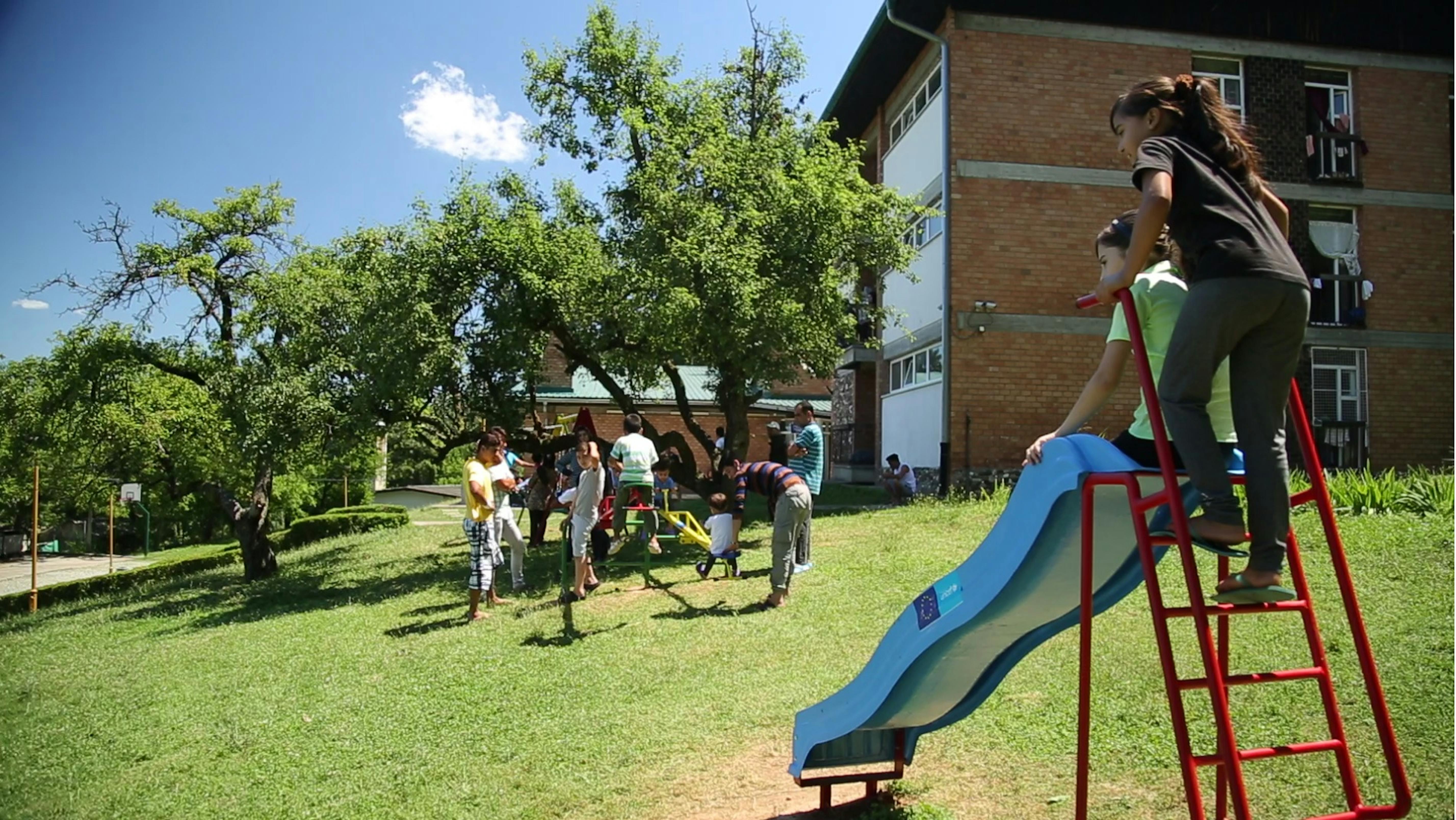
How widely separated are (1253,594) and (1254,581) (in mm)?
40

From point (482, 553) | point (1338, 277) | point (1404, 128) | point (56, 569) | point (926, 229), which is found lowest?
point (56, 569)

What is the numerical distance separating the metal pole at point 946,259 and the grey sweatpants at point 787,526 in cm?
790

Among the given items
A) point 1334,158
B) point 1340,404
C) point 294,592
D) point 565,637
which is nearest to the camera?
point 565,637

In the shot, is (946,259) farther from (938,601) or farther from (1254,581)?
(1254,581)

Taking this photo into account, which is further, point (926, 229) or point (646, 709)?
point (926, 229)

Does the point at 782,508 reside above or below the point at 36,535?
above

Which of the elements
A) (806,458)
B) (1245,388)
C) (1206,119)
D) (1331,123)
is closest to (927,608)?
(1245,388)

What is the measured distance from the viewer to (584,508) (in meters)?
9.63

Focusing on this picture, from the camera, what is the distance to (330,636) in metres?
9.63

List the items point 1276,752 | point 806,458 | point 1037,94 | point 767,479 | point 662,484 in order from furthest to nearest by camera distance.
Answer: point 1037,94 → point 662,484 → point 806,458 → point 767,479 → point 1276,752

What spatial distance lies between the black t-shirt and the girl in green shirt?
191 mm

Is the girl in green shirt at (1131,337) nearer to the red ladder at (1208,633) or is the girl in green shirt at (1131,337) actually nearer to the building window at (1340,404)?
the red ladder at (1208,633)

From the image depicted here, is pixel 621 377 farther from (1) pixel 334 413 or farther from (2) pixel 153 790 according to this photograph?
(2) pixel 153 790

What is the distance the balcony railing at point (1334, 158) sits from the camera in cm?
1748
